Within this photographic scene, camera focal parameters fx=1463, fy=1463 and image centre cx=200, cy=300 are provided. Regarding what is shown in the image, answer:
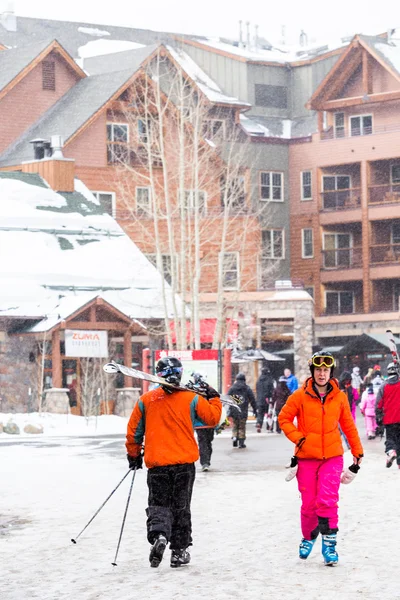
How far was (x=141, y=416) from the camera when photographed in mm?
11273

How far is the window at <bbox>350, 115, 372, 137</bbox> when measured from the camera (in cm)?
6456

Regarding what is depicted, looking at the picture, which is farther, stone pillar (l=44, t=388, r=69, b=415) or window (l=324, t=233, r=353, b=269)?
window (l=324, t=233, r=353, b=269)

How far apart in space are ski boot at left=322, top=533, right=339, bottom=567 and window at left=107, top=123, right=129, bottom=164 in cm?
4632

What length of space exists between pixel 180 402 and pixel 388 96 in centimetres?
5352

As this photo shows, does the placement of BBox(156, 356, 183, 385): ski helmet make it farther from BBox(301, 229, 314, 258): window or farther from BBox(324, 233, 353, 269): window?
BBox(301, 229, 314, 258): window

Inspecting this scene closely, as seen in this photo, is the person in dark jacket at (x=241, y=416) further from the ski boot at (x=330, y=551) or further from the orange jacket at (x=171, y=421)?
the ski boot at (x=330, y=551)

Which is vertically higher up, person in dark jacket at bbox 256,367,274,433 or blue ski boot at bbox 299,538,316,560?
person in dark jacket at bbox 256,367,274,433

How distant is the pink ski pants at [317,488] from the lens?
11055 millimetres

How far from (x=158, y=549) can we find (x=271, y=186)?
54964mm

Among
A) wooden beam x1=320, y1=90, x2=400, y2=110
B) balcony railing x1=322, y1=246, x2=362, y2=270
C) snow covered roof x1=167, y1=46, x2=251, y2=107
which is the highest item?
snow covered roof x1=167, y1=46, x2=251, y2=107

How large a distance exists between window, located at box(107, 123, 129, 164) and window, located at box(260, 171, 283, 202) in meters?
9.80

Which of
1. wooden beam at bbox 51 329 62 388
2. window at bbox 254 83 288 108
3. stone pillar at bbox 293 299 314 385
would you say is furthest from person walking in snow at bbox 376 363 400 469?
window at bbox 254 83 288 108

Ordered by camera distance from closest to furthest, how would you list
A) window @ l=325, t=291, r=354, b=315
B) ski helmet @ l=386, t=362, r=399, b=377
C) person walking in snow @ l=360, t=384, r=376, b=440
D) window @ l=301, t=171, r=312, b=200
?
ski helmet @ l=386, t=362, r=399, b=377
person walking in snow @ l=360, t=384, r=376, b=440
window @ l=325, t=291, r=354, b=315
window @ l=301, t=171, r=312, b=200

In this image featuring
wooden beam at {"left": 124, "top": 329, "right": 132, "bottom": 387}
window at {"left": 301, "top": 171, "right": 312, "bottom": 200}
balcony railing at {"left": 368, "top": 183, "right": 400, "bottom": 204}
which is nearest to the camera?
wooden beam at {"left": 124, "top": 329, "right": 132, "bottom": 387}
